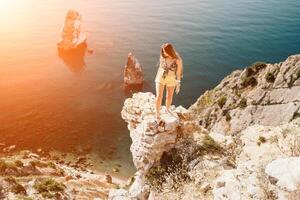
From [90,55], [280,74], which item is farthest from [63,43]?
[280,74]

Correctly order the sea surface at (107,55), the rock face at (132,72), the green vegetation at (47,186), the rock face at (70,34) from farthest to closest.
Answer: the rock face at (70,34)
the rock face at (132,72)
the sea surface at (107,55)
the green vegetation at (47,186)

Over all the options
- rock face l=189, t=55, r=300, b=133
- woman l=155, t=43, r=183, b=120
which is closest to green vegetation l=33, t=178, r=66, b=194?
woman l=155, t=43, r=183, b=120

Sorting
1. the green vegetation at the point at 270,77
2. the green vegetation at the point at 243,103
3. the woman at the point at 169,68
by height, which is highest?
the woman at the point at 169,68

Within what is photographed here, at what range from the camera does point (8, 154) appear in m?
49.7

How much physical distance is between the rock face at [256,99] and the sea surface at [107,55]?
13.5 metres

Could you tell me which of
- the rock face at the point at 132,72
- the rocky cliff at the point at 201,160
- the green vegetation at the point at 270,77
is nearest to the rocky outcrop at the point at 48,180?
the rocky cliff at the point at 201,160

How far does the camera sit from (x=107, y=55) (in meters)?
93.4

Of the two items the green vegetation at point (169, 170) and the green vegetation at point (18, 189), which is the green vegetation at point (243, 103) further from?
the green vegetation at point (169, 170)

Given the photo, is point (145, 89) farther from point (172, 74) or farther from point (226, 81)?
point (172, 74)

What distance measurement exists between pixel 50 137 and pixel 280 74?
34.4 meters

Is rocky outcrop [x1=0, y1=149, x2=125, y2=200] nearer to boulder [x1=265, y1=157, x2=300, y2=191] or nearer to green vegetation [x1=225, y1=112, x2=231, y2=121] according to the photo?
green vegetation [x1=225, y1=112, x2=231, y2=121]

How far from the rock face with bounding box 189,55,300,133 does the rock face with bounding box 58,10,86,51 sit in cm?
5499

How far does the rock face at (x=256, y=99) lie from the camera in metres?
40.2

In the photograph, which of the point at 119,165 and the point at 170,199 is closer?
the point at 170,199
